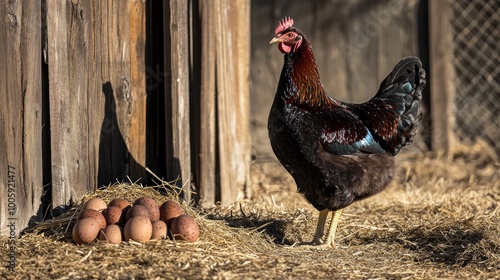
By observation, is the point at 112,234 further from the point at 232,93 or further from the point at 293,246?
the point at 232,93

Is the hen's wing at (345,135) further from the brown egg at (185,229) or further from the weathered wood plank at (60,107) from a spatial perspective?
the weathered wood plank at (60,107)

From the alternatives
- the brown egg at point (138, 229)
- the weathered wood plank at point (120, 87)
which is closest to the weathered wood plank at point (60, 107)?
the weathered wood plank at point (120, 87)

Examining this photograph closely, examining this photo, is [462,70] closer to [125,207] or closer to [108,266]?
[125,207]

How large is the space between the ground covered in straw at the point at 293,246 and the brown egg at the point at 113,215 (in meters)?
0.25

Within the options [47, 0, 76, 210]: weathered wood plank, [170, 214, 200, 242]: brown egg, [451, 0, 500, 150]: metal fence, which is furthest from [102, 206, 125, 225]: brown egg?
[451, 0, 500, 150]: metal fence

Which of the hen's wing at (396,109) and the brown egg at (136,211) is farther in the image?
the hen's wing at (396,109)

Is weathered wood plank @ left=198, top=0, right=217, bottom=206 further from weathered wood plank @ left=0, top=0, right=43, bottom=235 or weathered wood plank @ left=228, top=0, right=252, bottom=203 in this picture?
weathered wood plank @ left=0, top=0, right=43, bottom=235

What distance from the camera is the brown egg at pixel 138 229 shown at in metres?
5.06

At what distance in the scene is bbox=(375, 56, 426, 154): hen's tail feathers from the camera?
250 inches

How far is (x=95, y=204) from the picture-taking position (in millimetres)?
5410

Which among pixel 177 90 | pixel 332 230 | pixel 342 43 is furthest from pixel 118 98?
pixel 342 43

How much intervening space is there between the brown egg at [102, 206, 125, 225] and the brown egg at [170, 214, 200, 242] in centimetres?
36

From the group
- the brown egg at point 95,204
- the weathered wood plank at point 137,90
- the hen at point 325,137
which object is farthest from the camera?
the weathered wood plank at point 137,90

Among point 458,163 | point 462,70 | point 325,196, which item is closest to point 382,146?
point 325,196
